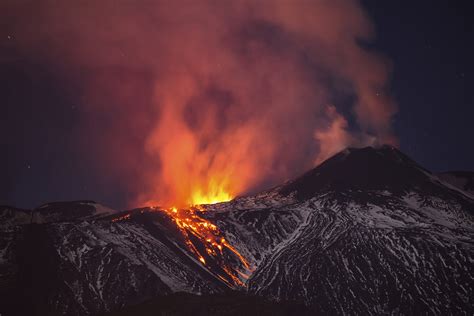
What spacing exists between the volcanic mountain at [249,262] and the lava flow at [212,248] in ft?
1.31

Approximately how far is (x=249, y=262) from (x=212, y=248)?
12367 mm

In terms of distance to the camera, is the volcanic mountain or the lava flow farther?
the lava flow

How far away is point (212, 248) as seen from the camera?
549 ft

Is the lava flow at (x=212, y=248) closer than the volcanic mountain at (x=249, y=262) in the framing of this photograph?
No

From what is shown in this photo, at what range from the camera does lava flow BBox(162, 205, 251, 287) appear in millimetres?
154375

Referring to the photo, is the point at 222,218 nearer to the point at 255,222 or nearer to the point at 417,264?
the point at 255,222

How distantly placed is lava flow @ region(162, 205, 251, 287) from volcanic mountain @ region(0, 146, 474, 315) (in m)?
0.40

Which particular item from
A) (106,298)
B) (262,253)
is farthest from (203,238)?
(106,298)

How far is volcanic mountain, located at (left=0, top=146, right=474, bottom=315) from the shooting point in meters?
134

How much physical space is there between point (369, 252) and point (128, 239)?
74584 mm

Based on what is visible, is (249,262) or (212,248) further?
(212,248)

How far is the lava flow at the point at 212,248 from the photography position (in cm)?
15438

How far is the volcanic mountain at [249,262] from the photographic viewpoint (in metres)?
134

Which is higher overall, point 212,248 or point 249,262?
point 212,248
